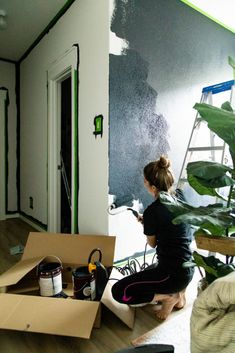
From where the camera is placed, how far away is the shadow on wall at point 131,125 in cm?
193

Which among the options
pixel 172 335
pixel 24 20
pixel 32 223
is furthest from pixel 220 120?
pixel 32 223

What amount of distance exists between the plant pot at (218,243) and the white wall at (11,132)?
3608 mm

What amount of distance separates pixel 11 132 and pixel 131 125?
2.64m

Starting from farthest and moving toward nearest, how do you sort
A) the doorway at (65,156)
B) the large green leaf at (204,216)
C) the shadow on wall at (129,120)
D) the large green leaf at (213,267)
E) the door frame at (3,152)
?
1. the door frame at (3,152)
2. the doorway at (65,156)
3. the shadow on wall at (129,120)
4. the large green leaf at (213,267)
5. the large green leaf at (204,216)

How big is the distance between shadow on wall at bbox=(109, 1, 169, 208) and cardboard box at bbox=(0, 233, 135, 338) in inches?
19.8

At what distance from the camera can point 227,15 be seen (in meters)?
2.56

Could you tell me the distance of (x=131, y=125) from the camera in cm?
202

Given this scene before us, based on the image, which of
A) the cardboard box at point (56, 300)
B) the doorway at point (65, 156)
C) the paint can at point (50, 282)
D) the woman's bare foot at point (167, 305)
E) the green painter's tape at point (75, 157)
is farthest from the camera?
the doorway at point (65, 156)

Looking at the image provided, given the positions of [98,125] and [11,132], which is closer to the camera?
[98,125]

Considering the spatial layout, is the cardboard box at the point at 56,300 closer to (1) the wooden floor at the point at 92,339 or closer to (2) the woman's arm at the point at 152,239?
(1) the wooden floor at the point at 92,339

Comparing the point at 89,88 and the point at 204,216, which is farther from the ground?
the point at 89,88

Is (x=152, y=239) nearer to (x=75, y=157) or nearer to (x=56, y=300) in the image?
(x=56, y=300)

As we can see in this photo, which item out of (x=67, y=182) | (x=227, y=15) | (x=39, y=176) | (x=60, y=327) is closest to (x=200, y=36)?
(x=227, y=15)

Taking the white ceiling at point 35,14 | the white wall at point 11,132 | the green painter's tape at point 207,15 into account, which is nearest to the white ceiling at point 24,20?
the white ceiling at point 35,14
